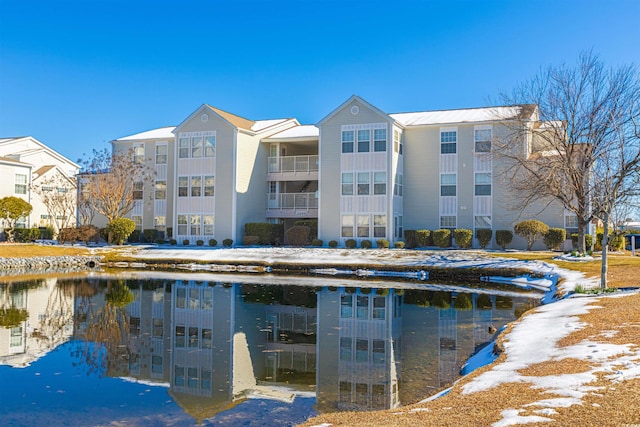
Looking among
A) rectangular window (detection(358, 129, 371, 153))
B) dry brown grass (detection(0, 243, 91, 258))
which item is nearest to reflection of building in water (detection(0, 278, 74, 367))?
dry brown grass (detection(0, 243, 91, 258))

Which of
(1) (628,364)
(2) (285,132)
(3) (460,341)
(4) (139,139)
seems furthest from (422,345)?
(4) (139,139)

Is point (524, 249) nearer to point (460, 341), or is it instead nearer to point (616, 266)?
point (616, 266)

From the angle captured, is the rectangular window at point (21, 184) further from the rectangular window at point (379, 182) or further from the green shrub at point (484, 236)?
the green shrub at point (484, 236)

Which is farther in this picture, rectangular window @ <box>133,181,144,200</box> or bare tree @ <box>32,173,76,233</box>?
bare tree @ <box>32,173,76,233</box>

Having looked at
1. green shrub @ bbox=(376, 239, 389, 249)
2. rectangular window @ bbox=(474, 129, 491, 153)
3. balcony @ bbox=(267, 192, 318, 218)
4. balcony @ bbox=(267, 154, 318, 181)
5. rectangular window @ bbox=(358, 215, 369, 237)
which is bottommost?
green shrub @ bbox=(376, 239, 389, 249)

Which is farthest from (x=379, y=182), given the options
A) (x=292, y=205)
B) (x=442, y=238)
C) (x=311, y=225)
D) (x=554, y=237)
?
(x=554, y=237)

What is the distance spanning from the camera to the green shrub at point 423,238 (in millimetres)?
A: 39406

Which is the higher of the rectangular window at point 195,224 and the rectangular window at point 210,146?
the rectangular window at point 210,146

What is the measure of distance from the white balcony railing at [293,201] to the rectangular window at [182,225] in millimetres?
6551

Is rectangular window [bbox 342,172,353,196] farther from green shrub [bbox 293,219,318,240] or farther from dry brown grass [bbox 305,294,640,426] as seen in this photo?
dry brown grass [bbox 305,294,640,426]

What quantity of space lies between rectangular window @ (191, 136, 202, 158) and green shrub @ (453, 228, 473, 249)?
1990cm

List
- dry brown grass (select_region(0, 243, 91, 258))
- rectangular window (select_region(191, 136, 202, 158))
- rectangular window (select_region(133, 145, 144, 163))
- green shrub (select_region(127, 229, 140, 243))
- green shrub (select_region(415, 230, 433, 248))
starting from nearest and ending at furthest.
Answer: dry brown grass (select_region(0, 243, 91, 258)) < green shrub (select_region(415, 230, 433, 248)) < rectangular window (select_region(191, 136, 202, 158)) < green shrub (select_region(127, 229, 140, 243)) < rectangular window (select_region(133, 145, 144, 163))

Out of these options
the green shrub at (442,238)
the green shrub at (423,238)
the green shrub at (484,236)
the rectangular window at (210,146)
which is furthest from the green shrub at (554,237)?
the rectangular window at (210,146)

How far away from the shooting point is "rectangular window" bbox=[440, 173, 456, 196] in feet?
132
